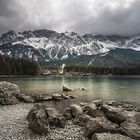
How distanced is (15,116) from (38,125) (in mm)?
8894

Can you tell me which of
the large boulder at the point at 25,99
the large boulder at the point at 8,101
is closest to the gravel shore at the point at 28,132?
the large boulder at the point at 8,101

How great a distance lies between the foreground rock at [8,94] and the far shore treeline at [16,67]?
10919 centimetres

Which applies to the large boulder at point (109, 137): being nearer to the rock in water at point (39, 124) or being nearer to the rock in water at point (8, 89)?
the rock in water at point (39, 124)

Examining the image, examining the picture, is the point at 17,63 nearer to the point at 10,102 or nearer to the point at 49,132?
the point at 10,102

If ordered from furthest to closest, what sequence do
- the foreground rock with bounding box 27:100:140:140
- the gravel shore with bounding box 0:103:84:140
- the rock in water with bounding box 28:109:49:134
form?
1. the rock in water with bounding box 28:109:49:134
2. the gravel shore with bounding box 0:103:84:140
3. the foreground rock with bounding box 27:100:140:140

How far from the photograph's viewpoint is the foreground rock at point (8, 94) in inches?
1484

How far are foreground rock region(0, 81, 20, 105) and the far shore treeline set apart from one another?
109 meters

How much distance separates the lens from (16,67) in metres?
160

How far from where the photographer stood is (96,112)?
2545 centimetres

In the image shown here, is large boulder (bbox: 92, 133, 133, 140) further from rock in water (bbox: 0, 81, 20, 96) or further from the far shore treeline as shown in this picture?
the far shore treeline

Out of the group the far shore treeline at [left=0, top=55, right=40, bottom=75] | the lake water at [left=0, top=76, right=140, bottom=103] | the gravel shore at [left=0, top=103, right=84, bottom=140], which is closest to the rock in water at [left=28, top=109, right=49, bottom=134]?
the gravel shore at [left=0, top=103, right=84, bottom=140]

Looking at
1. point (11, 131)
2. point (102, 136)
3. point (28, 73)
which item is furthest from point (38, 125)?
point (28, 73)

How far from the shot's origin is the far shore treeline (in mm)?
146925

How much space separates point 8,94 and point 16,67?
410ft
